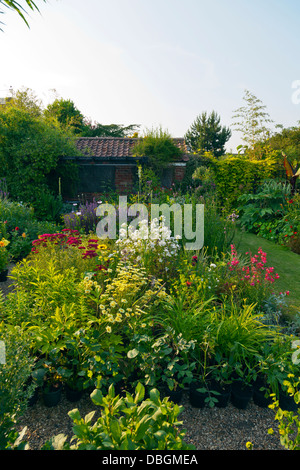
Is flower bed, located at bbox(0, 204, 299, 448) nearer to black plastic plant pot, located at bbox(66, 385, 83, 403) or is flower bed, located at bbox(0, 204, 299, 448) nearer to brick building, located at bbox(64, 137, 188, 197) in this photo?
black plastic plant pot, located at bbox(66, 385, 83, 403)

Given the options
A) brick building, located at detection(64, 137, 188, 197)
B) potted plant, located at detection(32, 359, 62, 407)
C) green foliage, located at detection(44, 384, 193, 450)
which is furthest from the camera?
brick building, located at detection(64, 137, 188, 197)

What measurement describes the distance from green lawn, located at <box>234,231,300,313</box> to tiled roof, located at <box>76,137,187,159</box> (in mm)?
6316

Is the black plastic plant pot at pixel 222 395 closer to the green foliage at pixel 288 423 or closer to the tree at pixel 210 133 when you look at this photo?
the green foliage at pixel 288 423

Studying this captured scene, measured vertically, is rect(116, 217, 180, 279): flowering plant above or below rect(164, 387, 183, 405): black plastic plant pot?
above

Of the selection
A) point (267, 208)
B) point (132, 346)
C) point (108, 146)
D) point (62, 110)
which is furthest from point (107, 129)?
point (132, 346)

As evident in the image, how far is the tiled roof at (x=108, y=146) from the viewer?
13.5 meters

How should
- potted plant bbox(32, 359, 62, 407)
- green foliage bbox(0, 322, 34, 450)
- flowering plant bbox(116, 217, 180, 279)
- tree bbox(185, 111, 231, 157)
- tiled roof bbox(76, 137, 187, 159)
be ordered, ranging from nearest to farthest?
green foliage bbox(0, 322, 34, 450), potted plant bbox(32, 359, 62, 407), flowering plant bbox(116, 217, 180, 279), tiled roof bbox(76, 137, 187, 159), tree bbox(185, 111, 231, 157)

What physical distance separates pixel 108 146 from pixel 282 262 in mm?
10027

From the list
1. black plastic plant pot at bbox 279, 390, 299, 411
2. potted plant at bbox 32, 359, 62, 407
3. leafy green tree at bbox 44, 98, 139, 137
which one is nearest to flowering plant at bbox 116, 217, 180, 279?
potted plant at bbox 32, 359, 62, 407

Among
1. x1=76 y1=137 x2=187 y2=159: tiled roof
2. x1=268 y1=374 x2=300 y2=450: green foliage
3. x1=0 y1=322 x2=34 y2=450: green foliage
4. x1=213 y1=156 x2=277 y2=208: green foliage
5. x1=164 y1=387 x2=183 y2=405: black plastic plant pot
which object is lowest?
x1=164 y1=387 x2=183 y2=405: black plastic plant pot

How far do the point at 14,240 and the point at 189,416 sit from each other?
5.25 m

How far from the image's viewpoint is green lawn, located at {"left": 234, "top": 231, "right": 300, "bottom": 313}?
17.8 ft

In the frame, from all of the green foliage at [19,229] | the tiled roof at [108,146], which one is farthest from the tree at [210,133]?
the green foliage at [19,229]

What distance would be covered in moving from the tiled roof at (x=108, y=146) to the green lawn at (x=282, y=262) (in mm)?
6316
